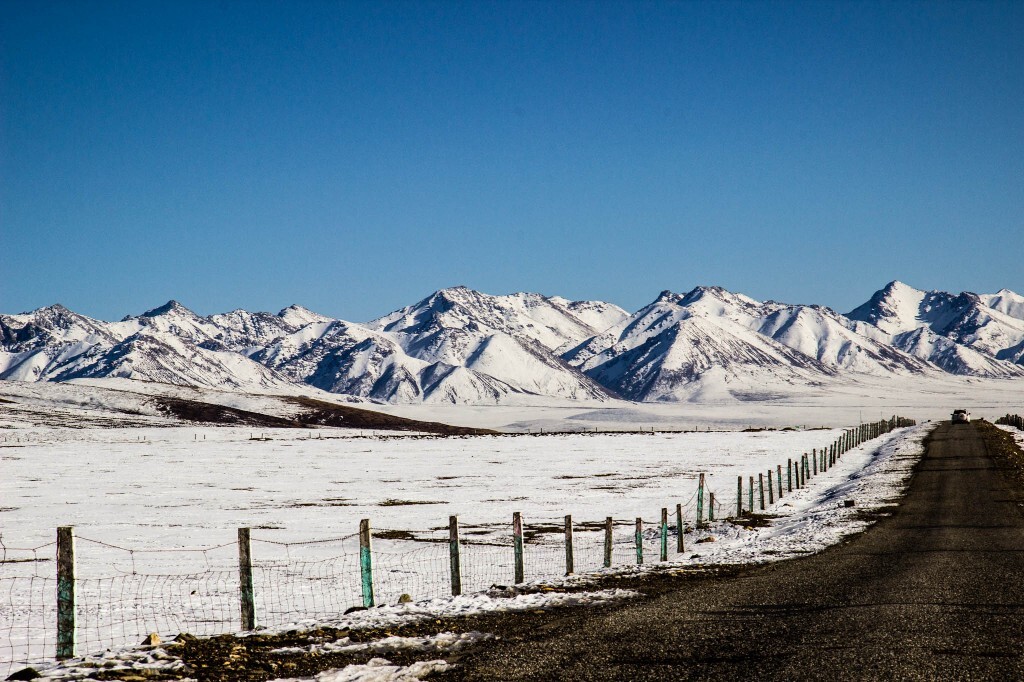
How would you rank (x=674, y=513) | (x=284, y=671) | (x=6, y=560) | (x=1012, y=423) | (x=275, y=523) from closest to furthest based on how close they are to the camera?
1. (x=284, y=671)
2. (x=6, y=560)
3. (x=275, y=523)
4. (x=674, y=513)
5. (x=1012, y=423)

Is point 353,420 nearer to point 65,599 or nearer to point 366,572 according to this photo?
point 366,572

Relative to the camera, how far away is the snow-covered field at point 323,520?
1825cm

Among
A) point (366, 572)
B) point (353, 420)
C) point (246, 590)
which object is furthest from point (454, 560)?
point (353, 420)

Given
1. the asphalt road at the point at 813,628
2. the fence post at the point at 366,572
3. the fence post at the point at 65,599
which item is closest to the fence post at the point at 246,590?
the fence post at the point at 366,572

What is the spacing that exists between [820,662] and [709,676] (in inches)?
59.2

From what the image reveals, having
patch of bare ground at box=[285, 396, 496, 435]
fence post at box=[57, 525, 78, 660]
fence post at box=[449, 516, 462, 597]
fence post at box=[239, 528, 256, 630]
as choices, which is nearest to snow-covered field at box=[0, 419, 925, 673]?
fence post at box=[449, 516, 462, 597]

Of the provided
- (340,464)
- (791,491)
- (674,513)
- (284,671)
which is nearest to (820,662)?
(284,671)

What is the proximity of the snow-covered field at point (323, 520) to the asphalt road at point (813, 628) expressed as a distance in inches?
129

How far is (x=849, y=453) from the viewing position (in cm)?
7525

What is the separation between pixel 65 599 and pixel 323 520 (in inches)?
831

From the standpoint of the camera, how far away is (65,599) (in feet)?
40.6

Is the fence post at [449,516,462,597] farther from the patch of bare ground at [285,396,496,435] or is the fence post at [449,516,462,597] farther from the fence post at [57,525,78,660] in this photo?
the patch of bare ground at [285,396,496,435]

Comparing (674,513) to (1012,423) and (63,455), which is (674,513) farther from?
(1012,423)

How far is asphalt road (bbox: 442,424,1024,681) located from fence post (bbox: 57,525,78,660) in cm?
532
